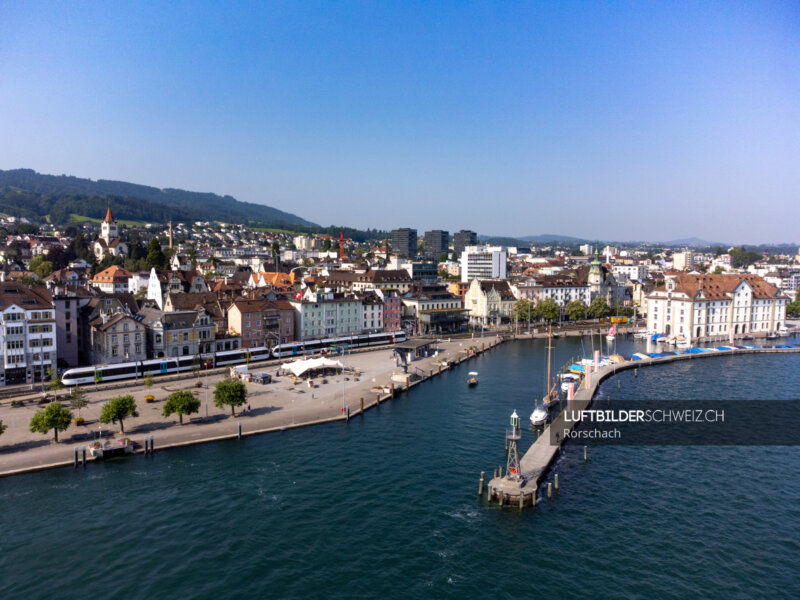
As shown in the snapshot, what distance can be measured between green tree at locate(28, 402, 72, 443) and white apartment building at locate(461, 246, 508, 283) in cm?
14082

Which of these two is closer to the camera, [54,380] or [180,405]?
[180,405]

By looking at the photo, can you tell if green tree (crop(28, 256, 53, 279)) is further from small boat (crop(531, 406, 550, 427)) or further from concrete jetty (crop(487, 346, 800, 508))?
small boat (crop(531, 406, 550, 427))

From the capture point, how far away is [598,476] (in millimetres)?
36156

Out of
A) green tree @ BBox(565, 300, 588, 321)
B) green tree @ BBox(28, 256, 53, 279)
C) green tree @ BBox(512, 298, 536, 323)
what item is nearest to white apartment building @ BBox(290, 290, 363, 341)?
green tree @ BBox(512, 298, 536, 323)

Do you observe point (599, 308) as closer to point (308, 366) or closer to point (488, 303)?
point (488, 303)

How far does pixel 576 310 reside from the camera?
369ft

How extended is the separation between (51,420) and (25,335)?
19505 millimetres

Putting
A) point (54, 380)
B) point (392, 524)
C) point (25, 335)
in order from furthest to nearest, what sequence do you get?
1. point (25, 335)
2. point (54, 380)
3. point (392, 524)

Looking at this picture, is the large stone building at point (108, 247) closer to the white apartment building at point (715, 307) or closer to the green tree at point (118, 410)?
the green tree at point (118, 410)

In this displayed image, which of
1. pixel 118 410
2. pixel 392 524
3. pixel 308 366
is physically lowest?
pixel 392 524

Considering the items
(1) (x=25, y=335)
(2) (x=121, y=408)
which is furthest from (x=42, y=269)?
(2) (x=121, y=408)

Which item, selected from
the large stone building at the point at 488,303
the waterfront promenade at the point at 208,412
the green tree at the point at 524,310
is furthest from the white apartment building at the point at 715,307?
the waterfront promenade at the point at 208,412

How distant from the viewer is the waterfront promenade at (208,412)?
38250 mm

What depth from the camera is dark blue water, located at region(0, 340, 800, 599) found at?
25.0 metres
